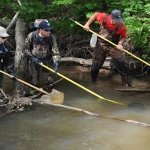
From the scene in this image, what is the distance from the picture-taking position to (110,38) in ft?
27.4

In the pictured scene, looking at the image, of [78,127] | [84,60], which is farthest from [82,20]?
[78,127]

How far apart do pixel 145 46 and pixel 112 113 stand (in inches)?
115

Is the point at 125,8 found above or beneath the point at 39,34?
above

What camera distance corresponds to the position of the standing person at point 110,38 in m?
7.90

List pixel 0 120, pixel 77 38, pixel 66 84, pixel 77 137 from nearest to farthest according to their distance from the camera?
pixel 77 137 → pixel 0 120 → pixel 66 84 → pixel 77 38

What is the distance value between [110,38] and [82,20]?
2.71 m

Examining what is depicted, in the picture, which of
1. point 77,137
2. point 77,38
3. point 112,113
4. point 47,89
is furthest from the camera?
point 77,38

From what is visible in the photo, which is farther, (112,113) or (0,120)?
(112,113)

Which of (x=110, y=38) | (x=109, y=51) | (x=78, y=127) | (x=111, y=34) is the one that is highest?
(x=111, y=34)

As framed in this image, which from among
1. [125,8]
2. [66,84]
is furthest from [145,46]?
[66,84]

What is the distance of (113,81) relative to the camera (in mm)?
9469

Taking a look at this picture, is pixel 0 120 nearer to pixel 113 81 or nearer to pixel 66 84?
pixel 66 84

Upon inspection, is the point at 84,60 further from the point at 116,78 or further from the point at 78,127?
the point at 78,127

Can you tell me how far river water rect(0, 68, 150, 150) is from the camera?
5297 millimetres
